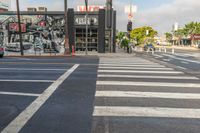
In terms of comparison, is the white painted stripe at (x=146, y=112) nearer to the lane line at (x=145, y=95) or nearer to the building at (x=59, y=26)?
the lane line at (x=145, y=95)

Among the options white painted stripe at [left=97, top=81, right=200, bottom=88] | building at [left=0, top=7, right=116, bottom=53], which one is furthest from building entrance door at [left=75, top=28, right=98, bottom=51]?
white painted stripe at [left=97, top=81, right=200, bottom=88]

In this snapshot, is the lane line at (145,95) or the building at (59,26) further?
the building at (59,26)

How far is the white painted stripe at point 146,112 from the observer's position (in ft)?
22.3

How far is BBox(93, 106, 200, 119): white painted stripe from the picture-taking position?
679 cm

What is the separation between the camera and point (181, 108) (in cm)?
750

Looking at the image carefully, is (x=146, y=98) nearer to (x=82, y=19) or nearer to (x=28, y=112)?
(x=28, y=112)

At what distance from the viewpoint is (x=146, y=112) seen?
277 inches

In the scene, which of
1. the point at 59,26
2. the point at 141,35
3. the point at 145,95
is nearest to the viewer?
the point at 145,95

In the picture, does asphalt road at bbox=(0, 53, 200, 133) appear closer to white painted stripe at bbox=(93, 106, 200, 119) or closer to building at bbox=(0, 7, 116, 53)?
white painted stripe at bbox=(93, 106, 200, 119)

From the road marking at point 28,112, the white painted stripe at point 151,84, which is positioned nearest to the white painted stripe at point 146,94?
the road marking at point 28,112

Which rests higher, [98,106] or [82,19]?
[82,19]

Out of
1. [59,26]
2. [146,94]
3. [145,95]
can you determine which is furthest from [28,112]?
[59,26]

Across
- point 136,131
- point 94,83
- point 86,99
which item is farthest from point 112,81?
point 136,131

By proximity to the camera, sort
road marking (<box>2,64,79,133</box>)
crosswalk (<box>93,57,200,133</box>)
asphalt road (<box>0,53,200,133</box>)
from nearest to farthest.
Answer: road marking (<box>2,64,79,133</box>), asphalt road (<box>0,53,200,133</box>), crosswalk (<box>93,57,200,133</box>)
